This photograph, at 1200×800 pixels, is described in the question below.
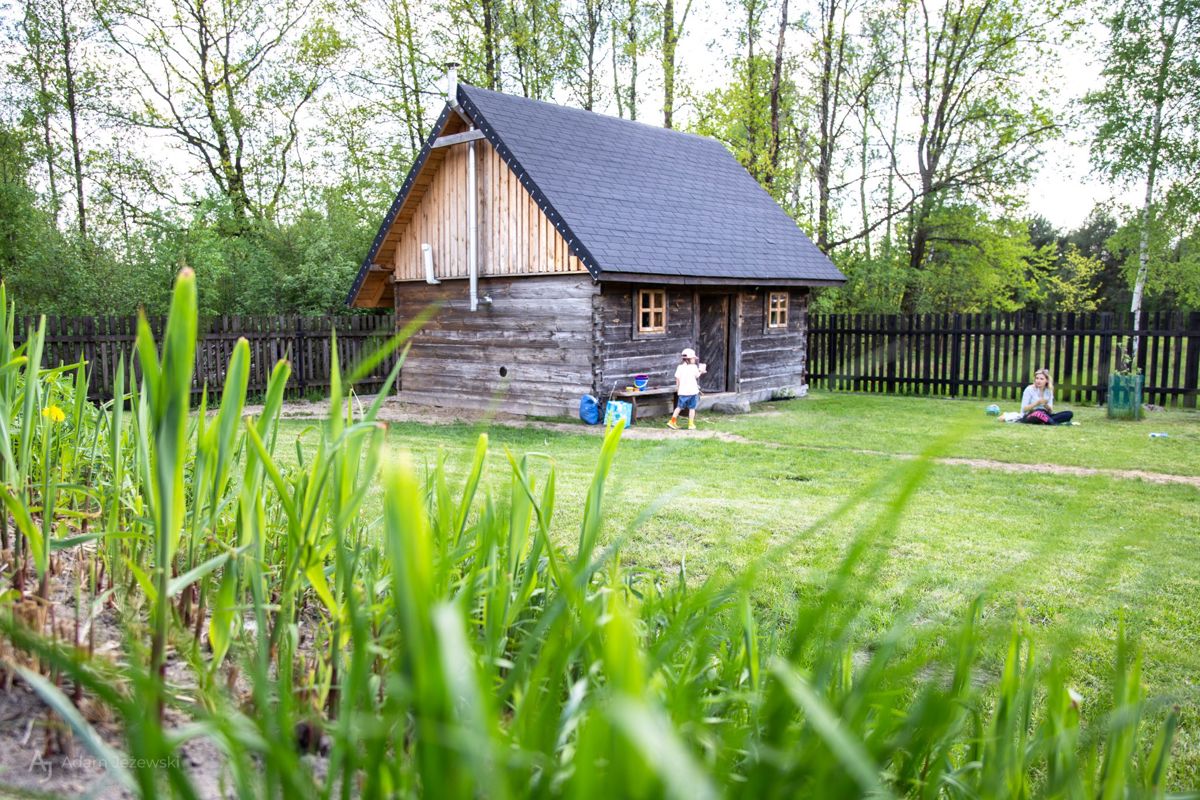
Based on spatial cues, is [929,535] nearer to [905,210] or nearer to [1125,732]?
[1125,732]

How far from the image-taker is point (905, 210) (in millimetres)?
30422

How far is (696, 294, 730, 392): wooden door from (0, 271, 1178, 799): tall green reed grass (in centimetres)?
1496

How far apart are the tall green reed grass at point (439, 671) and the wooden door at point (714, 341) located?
15.0 meters

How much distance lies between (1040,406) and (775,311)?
595 centimetres

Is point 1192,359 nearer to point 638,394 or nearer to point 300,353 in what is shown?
point 638,394

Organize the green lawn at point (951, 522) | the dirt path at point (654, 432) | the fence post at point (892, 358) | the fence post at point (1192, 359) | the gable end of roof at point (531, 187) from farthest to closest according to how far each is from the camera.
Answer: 1. the fence post at point (892, 358)
2. the fence post at point (1192, 359)
3. the gable end of roof at point (531, 187)
4. the dirt path at point (654, 432)
5. the green lawn at point (951, 522)

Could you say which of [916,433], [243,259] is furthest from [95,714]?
[243,259]

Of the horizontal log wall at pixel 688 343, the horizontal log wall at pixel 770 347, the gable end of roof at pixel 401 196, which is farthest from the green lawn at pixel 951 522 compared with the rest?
the gable end of roof at pixel 401 196

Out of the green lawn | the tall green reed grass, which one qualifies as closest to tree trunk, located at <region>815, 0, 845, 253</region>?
the green lawn

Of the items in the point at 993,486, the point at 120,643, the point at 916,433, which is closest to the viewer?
the point at 120,643

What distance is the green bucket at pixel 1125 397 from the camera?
567 inches

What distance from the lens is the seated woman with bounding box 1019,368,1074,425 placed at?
542 inches

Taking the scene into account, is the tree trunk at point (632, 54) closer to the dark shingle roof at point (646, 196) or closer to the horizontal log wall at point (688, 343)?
the dark shingle roof at point (646, 196)

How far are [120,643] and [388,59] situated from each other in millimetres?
31366
